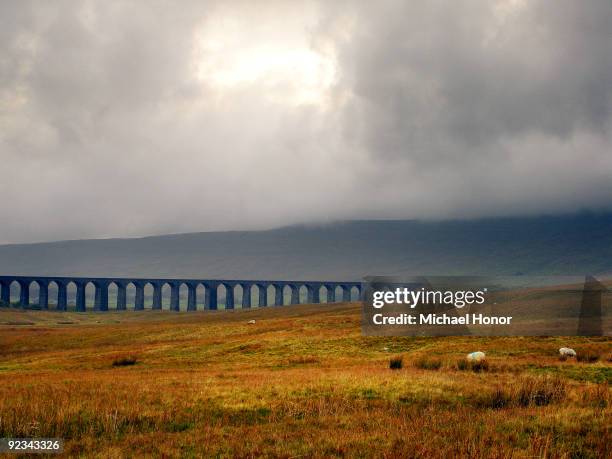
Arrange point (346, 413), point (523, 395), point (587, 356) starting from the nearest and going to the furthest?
point (346, 413)
point (523, 395)
point (587, 356)

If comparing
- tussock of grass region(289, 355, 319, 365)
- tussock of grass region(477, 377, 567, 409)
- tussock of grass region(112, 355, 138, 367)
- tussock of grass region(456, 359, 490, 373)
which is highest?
tussock of grass region(477, 377, 567, 409)

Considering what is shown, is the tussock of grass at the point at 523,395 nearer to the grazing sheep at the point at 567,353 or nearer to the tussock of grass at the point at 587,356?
the tussock of grass at the point at 587,356

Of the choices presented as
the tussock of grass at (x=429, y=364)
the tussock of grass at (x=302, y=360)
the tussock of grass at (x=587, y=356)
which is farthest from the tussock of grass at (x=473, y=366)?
the tussock of grass at (x=302, y=360)

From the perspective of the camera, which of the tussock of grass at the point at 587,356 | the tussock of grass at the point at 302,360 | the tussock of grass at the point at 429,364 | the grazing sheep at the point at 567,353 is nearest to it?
the tussock of grass at the point at 429,364

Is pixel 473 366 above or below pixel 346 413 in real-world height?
below

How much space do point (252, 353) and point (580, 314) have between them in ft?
93.6

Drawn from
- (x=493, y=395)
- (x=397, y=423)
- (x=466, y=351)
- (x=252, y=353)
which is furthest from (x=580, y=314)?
(x=397, y=423)

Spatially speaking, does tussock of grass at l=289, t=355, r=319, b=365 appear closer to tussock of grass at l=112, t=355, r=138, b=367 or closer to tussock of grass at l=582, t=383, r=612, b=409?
tussock of grass at l=112, t=355, r=138, b=367

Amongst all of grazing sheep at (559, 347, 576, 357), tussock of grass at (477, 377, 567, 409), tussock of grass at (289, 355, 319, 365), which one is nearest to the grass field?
tussock of grass at (477, 377, 567, 409)

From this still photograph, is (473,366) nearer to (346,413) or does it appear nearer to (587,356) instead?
(587,356)

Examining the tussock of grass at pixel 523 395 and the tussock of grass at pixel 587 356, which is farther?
the tussock of grass at pixel 587 356

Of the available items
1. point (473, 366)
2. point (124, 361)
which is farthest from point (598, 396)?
point (124, 361)

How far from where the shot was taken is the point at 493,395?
2145 cm

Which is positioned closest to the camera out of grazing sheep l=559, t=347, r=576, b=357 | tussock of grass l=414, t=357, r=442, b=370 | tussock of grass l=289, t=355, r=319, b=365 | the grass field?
the grass field
